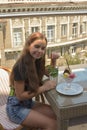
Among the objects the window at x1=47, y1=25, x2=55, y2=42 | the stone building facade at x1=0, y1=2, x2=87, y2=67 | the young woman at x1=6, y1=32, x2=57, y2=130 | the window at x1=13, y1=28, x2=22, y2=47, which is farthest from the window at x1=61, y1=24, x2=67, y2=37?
the young woman at x1=6, y1=32, x2=57, y2=130

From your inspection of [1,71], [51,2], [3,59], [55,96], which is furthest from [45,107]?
[51,2]

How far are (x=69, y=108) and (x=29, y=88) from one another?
33 cm

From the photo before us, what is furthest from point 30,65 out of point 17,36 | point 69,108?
point 17,36

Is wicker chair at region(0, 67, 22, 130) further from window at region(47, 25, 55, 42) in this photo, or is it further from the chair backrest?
window at region(47, 25, 55, 42)

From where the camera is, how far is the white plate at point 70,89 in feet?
4.30

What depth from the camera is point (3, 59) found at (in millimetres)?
17609

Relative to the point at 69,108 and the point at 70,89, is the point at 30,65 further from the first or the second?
the point at 69,108

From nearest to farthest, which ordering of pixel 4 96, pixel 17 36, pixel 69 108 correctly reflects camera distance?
1. pixel 69 108
2. pixel 4 96
3. pixel 17 36

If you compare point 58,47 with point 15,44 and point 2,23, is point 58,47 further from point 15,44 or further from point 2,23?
point 2,23

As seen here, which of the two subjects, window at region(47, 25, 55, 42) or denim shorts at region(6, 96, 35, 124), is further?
window at region(47, 25, 55, 42)

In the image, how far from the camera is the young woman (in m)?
1.40

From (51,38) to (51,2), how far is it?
2.61 meters

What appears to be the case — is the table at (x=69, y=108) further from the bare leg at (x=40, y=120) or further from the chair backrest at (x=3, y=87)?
the chair backrest at (x=3, y=87)

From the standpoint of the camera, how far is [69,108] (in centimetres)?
118
